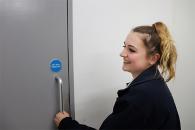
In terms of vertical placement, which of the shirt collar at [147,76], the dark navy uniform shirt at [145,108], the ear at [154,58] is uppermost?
the ear at [154,58]

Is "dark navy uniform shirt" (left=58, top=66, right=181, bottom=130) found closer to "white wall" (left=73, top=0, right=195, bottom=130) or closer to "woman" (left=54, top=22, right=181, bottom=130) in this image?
"woman" (left=54, top=22, right=181, bottom=130)

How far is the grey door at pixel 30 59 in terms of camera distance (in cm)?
112

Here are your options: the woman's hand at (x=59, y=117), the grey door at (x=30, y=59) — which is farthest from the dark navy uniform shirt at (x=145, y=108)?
the grey door at (x=30, y=59)

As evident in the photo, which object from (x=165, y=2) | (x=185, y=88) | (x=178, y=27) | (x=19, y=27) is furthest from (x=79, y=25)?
(x=185, y=88)

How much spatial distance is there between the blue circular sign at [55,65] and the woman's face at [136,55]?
35 cm

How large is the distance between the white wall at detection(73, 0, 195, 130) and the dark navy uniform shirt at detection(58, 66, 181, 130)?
401 mm

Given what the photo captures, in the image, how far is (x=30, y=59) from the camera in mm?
1181

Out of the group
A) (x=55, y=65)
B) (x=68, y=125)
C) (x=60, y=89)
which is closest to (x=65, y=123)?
(x=68, y=125)

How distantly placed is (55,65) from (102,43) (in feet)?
1.37

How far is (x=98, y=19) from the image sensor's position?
5.00 feet

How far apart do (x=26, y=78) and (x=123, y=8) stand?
831 millimetres

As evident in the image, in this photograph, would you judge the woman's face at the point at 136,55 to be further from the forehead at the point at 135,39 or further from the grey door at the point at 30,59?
the grey door at the point at 30,59

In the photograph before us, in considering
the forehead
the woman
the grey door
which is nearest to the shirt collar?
the woman

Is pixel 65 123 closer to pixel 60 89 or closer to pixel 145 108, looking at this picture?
pixel 60 89
